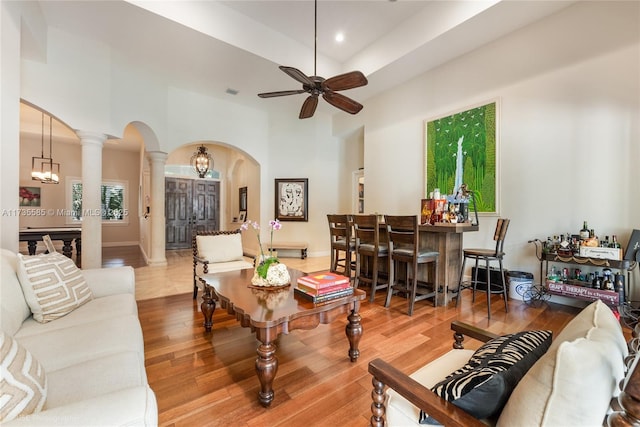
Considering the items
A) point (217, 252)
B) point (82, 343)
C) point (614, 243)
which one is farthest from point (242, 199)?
point (614, 243)

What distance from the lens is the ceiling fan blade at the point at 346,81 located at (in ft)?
9.57

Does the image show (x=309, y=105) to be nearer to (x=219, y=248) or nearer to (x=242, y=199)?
(x=219, y=248)

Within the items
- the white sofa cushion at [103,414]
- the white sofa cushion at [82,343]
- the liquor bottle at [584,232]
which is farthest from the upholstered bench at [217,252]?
the liquor bottle at [584,232]

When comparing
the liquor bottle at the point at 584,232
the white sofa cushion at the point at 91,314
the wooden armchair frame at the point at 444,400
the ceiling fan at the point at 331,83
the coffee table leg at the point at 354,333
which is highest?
the ceiling fan at the point at 331,83

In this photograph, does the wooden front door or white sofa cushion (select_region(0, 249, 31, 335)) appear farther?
the wooden front door

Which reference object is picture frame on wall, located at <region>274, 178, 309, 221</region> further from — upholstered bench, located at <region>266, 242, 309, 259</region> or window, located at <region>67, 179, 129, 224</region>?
window, located at <region>67, 179, 129, 224</region>

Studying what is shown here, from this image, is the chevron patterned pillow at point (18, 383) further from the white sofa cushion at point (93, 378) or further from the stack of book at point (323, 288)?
the stack of book at point (323, 288)

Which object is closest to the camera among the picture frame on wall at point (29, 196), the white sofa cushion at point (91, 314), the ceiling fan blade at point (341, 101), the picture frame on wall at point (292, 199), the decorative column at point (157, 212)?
the white sofa cushion at point (91, 314)

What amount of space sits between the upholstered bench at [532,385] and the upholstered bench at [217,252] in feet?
8.51

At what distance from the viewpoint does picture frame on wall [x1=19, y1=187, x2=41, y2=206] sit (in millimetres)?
7043

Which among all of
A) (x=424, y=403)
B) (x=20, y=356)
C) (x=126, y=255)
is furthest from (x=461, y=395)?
(x=126, y=255)

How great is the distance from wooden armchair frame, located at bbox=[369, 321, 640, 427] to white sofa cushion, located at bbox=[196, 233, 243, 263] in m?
2.76

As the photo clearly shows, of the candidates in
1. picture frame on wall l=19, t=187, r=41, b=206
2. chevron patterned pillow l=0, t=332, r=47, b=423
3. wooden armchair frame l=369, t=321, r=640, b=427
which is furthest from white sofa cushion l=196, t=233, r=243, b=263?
picture frame on wall l=19, t=187, r=41, b=206

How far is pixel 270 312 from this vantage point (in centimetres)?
164
